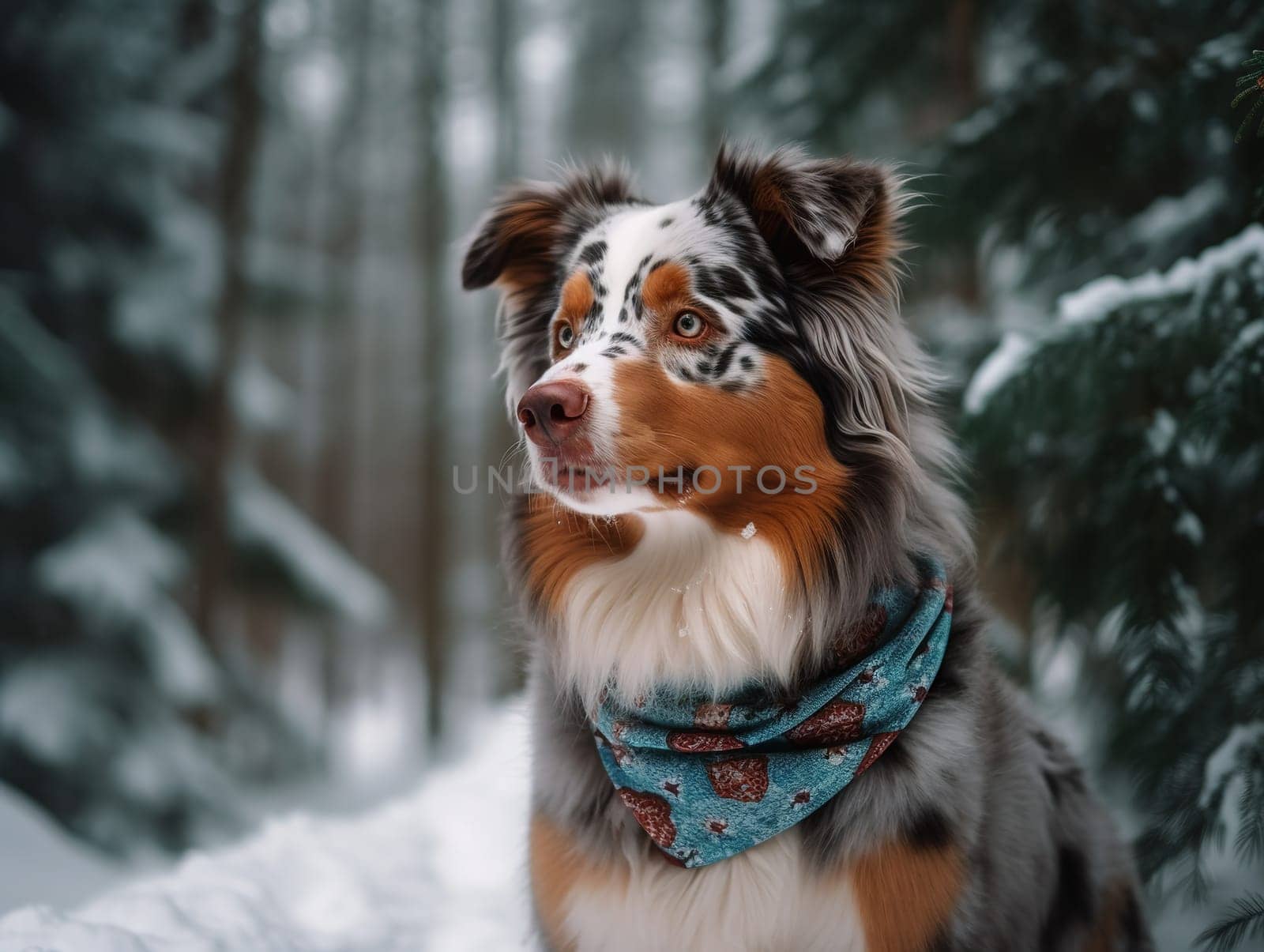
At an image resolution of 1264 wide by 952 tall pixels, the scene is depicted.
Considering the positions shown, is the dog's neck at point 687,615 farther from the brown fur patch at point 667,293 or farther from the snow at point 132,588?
the snow at point 132,588

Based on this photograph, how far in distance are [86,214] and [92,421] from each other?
5.22ft

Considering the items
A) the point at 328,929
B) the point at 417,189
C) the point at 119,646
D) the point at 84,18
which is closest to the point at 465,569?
the point at 417,189

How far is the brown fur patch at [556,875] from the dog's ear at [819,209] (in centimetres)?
165

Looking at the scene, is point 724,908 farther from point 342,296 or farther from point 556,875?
point 342,296

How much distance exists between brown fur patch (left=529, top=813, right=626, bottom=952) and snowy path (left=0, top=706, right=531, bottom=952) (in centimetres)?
25

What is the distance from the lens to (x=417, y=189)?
11023mm

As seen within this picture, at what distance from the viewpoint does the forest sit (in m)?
3.29

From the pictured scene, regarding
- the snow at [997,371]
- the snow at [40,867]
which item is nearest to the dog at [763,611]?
the snow at [997,371]

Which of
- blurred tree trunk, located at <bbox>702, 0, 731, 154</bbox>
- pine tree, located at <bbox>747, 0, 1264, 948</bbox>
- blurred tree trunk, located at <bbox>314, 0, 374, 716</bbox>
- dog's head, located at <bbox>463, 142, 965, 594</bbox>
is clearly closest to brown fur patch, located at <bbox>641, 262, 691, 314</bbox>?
dog's head, located at <bbox>463, 142, 965, 594</bbox>

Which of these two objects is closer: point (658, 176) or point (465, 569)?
point (658, 176)

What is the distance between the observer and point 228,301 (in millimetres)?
8539

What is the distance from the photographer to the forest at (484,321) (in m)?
3.29

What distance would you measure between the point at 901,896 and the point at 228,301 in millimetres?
8059

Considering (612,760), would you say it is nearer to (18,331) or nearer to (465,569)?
(18,331)
